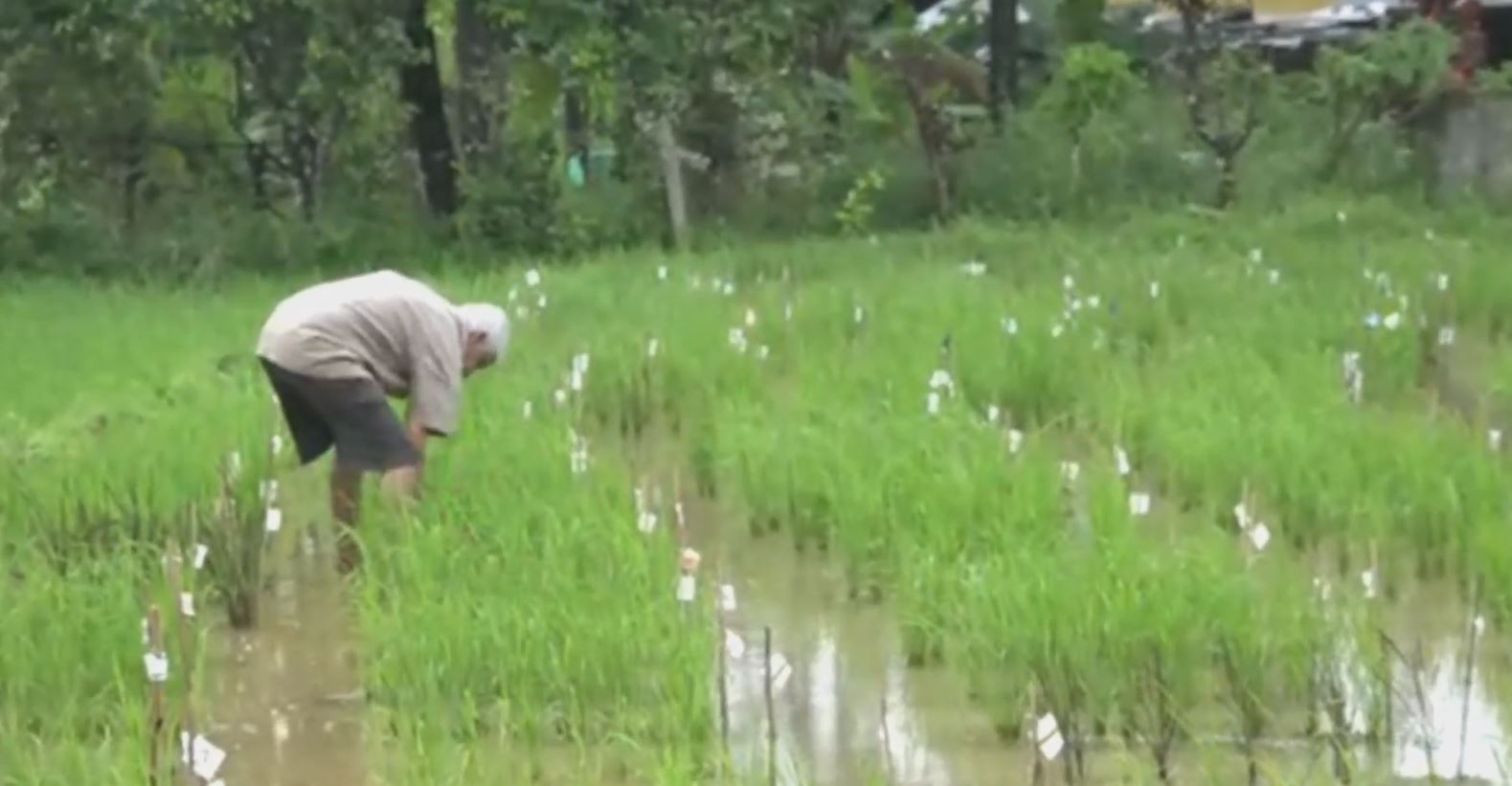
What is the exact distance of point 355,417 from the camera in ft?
18.5

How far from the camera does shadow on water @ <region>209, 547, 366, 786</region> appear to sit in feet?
14.8

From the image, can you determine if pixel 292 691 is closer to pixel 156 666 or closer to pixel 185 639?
pixel 185 639

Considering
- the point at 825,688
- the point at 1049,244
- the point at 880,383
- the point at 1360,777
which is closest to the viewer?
the point at 1360,777

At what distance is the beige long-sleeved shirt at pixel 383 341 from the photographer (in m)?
5.56

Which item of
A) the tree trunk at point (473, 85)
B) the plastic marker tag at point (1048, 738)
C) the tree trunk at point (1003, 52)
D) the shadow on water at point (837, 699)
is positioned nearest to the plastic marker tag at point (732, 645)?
the shadow on water at point (837, 699)

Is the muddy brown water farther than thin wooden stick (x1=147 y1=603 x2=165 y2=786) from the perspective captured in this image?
Yes

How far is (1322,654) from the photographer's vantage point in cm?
447

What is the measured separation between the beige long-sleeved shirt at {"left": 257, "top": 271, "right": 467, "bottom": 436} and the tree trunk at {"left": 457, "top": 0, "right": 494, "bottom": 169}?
322 inches

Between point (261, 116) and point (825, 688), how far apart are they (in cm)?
936

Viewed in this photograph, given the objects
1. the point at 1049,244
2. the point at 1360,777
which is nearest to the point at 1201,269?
the point at 1049,244

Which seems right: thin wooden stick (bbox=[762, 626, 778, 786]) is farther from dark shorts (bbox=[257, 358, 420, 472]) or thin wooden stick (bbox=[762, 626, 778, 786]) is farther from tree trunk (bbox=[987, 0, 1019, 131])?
tree trunk (bbox=[987, 0, 1019, 131])

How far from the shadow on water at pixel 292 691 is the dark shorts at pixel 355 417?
32cm

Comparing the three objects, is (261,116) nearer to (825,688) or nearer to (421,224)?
(421,224)

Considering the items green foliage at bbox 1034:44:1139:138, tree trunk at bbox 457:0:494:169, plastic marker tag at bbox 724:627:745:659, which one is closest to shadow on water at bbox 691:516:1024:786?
plastic marker tag at bbox 724:627:745:659
